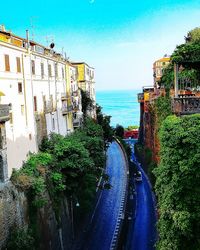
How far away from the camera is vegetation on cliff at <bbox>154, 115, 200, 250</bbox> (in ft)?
50.4

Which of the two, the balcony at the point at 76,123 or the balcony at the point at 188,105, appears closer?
the balcony at the point at 188,105

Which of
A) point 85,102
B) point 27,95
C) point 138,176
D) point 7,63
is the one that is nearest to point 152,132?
point 138,176

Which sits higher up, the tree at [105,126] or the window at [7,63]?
the window at [7,63]

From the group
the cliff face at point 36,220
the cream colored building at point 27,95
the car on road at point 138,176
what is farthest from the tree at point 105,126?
the cliff face at point 36,220

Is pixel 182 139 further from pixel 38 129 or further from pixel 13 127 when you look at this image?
pixel 38 129

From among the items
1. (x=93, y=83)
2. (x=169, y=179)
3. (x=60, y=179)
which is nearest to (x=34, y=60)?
(x=60, y=179)

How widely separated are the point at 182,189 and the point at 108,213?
75.9 feet

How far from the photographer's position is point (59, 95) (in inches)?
1631

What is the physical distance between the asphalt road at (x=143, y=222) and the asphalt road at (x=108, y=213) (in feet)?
5.68

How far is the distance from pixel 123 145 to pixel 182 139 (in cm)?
5113

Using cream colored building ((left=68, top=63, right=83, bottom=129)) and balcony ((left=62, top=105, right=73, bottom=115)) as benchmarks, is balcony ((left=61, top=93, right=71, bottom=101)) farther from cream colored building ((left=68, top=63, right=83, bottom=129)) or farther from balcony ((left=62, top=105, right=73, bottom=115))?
cream colored building ((left=68, top=63, right=83, bottom=129))

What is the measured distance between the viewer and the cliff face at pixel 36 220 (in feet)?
67.0

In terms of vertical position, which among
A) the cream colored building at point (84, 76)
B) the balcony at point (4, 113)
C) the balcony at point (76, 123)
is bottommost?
the balcony at point (76, 123)

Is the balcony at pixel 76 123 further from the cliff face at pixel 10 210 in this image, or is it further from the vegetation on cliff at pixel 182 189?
the vegetation on cliff at pixel 182 189
